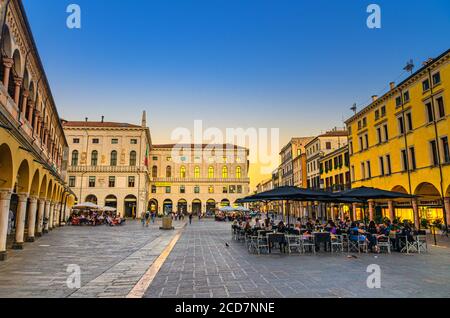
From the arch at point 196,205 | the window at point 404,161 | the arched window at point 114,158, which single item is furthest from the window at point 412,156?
the arch at point 196,205

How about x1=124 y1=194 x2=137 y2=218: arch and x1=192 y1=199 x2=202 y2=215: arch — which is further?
x1=192 y1=199 x2=202 y2=215: arch

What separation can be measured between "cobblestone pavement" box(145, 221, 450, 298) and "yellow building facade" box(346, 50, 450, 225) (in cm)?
1105

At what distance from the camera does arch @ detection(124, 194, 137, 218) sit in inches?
2191

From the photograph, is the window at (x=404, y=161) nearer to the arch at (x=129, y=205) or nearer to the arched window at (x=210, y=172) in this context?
the arch at (x=129, y=205)

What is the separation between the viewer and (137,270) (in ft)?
27.7

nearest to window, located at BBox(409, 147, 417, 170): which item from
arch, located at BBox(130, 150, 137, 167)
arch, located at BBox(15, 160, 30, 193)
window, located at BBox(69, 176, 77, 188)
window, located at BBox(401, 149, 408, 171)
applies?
window, located at BBox(401, 149, 408, 171)

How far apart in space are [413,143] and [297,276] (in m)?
22.7

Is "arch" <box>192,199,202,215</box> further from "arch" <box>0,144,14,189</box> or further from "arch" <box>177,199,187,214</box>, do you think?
"arch" <box>0,144,14,189</box>

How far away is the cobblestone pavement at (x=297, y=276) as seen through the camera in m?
5.96

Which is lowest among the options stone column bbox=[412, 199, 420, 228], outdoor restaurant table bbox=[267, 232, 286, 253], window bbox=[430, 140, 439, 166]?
outdoor restaurant table bbox=[267, 232, 286, 253]

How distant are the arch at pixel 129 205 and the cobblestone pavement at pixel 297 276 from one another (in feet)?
155

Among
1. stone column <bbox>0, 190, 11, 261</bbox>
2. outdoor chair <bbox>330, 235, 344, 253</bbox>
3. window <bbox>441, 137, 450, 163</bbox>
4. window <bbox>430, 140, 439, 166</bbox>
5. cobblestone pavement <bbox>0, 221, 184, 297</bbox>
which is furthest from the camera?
window <bbox>430, 140, 439, 166</bbox>
